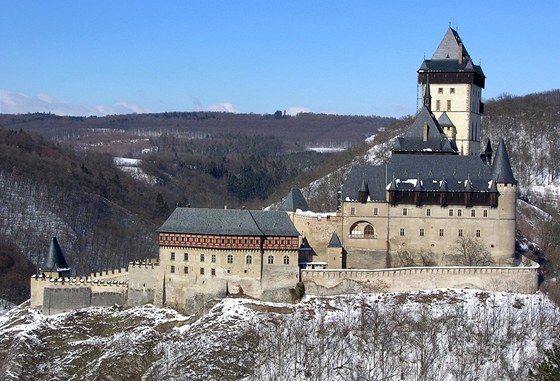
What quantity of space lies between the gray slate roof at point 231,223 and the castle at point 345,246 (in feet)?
0.21

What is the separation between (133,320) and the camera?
70625 mm

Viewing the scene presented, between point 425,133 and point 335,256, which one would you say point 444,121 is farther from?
point 335,256

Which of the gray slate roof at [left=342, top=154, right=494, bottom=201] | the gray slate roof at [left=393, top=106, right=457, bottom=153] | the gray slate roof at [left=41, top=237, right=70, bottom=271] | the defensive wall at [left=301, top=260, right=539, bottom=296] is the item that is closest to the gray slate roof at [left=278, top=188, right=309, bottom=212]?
the gray slate roof at [left=342, top=154, right=494, bottom=201]

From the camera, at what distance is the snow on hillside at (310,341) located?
2496 inches

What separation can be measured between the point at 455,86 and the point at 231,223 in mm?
24762

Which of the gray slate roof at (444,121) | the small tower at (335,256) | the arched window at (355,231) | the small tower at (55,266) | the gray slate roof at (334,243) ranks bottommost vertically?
the small tower at (55,266)

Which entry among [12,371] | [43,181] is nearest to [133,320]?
[12,371]

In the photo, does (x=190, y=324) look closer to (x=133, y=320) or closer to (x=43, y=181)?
(x=133, y=320)

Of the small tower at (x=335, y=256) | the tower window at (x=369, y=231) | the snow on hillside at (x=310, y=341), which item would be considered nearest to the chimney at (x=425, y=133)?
the tower window at (x=369, y=231)

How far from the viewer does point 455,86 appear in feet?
285

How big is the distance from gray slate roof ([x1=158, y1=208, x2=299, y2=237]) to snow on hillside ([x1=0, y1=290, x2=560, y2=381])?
464cm

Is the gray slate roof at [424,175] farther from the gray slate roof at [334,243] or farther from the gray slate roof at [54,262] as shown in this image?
the gray slate roof at [54,262]

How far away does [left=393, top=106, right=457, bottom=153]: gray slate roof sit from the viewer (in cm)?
7994

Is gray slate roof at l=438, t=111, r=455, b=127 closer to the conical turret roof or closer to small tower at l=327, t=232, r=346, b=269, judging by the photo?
the conical turret roof
